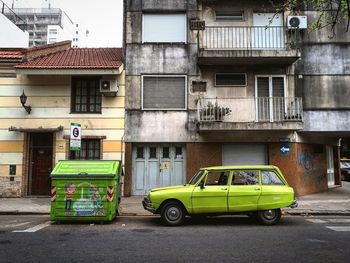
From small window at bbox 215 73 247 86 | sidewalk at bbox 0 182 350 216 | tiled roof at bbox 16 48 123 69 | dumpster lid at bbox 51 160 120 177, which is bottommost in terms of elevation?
sidewalk at bbox 0 182 350 216

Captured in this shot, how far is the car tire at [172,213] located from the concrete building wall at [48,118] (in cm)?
658

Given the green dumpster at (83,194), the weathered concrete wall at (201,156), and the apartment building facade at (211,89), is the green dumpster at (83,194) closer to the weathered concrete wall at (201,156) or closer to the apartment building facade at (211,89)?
the apartment building facade at (211,89)

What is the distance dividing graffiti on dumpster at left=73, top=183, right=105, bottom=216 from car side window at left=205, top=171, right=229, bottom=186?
3.11 meters

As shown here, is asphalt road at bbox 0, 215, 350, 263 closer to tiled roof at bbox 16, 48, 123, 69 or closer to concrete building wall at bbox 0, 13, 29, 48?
tiled roof at bbox 16, 48, 123, 69

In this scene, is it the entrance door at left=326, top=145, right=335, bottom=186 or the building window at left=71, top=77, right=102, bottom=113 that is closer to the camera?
the building window at left=71, top=77, right=102, bottom=113

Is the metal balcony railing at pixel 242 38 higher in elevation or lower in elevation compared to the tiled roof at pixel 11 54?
higher

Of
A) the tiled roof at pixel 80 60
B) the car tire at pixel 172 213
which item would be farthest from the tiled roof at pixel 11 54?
the car tire at pixel 172 213

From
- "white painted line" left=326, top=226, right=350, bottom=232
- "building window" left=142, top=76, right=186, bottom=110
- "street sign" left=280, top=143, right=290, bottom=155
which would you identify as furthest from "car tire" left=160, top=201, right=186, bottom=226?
"street sign" left=280, top=143, right=290, bottom=155

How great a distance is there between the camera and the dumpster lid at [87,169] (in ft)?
34.6

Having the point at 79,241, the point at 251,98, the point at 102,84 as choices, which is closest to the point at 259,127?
the point at 251,98

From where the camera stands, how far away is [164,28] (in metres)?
17.2

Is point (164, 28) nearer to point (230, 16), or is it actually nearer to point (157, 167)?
point (230, 16)

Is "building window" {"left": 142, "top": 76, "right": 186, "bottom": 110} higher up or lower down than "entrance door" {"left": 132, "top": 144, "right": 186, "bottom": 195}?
higher up

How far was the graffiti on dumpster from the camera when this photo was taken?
10.4 metres
